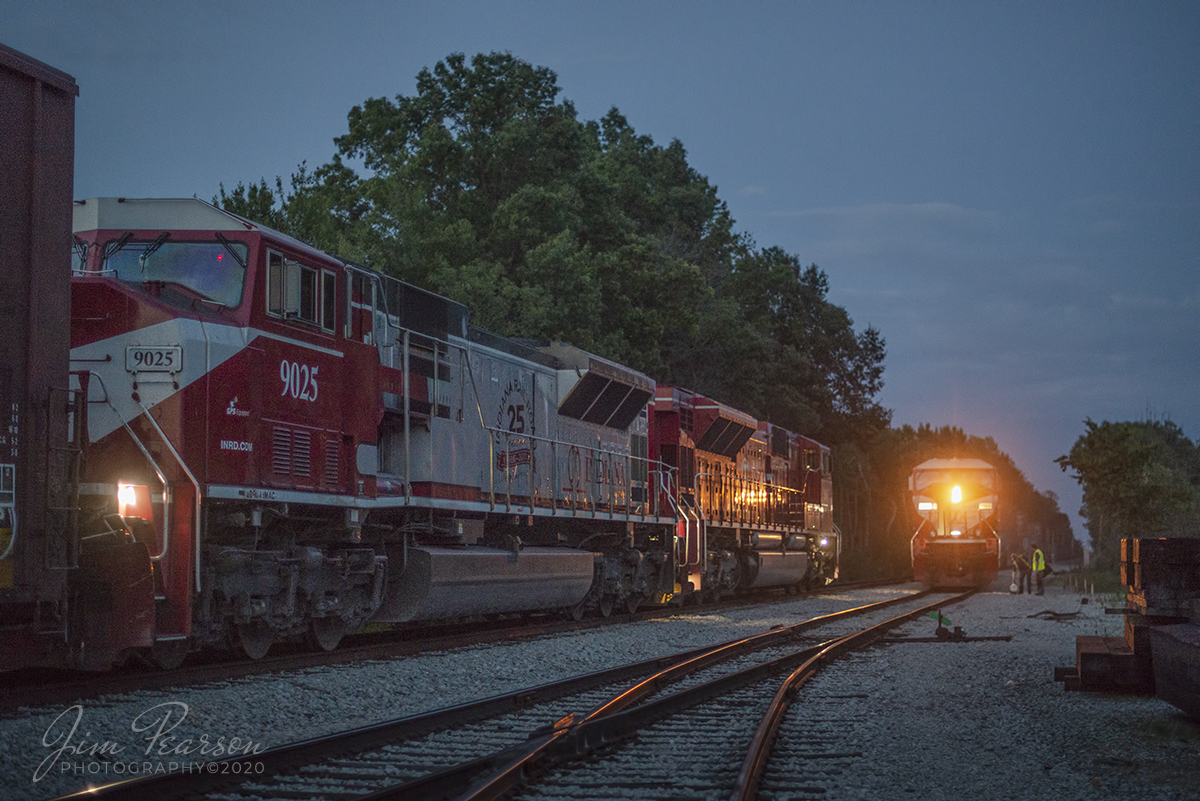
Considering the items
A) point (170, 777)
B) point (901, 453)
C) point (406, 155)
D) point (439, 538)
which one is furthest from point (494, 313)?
point (901, 453)

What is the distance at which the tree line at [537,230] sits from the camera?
105 ft

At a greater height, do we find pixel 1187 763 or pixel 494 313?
pixel 494 313

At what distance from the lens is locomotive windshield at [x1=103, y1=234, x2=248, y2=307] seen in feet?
34.2

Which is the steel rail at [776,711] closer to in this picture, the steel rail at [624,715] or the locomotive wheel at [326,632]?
the steel rail at [624,715]

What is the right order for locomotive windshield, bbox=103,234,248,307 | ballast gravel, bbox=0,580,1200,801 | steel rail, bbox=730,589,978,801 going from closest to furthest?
steel rail, bbox=730,589,978,801 < ballast gravel, bbox=0,580,1200,801 < locomotive windshield, bbox=103,234,248,307

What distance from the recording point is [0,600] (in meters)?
7.56

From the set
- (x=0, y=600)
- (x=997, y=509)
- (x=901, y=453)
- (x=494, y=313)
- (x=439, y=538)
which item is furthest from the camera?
(x=901, y=453)

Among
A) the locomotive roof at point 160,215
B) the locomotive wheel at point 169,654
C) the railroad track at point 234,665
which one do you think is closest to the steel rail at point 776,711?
the railroad track at point 234,665

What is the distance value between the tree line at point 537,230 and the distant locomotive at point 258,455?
1335cm

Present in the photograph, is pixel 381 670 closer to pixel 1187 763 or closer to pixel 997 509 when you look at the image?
pixel 1187 763

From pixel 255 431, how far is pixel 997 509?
93.1 feet

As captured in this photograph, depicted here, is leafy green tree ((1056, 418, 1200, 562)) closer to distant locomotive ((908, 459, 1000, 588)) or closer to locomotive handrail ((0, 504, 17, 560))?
distant locomotive ((908, 459, 1000, 588))

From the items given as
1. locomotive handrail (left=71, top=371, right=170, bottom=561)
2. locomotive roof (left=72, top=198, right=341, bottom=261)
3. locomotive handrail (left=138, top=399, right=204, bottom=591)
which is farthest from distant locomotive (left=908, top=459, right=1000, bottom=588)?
locomotive handrail (left=71, top=371, right=170, bottom=561)

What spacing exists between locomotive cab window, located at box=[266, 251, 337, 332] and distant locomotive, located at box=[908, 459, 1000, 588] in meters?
26.5
